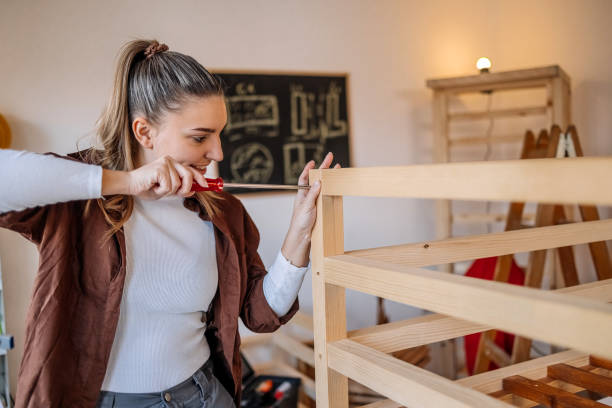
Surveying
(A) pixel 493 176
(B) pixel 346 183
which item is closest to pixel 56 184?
(B) pixel 346 183

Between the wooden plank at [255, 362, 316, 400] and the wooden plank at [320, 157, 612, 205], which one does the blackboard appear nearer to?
the wooden plank at [255, 362, 316, 400]

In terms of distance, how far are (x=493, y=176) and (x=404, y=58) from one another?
2477mm

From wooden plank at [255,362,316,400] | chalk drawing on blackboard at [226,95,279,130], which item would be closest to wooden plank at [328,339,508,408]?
wooden plank at [255,362,316,400]

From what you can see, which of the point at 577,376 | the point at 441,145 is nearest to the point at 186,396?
the point at 577,376

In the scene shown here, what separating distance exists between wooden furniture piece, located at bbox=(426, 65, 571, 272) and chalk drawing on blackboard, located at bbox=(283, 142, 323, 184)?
0.65 meters

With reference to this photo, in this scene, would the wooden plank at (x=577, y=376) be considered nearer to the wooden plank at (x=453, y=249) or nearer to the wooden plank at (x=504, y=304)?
the wooden plank at (x=453, y=249)

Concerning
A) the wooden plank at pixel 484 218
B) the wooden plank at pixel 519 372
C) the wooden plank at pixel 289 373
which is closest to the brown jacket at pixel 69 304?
the wooden plank at pixel 519 372

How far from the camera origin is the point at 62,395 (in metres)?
0.95

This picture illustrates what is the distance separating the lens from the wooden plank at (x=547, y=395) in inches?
39.6

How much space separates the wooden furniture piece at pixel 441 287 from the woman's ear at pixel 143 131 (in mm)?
334

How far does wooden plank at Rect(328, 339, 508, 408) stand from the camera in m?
0.72

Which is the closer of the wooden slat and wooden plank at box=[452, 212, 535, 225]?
the wooden slat

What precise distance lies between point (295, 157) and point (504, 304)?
2085 mm

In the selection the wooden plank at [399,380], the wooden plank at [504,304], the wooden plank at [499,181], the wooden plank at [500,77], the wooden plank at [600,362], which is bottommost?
the wooden plank at [600,362]
